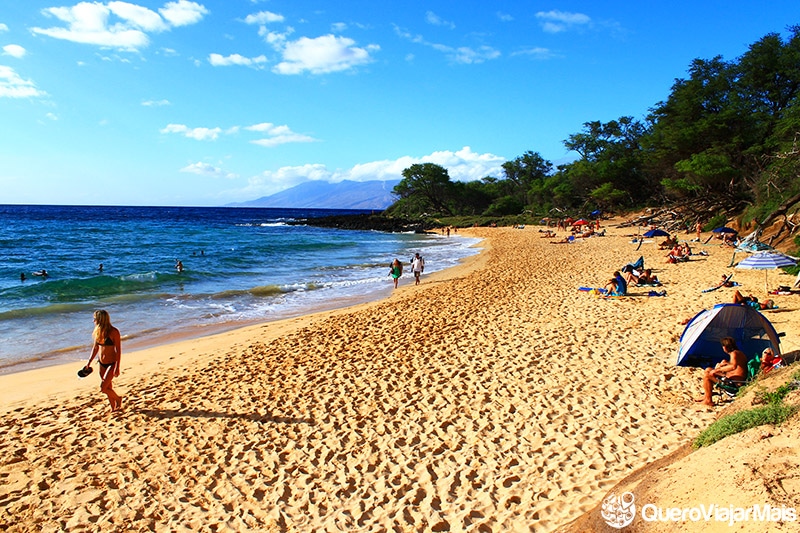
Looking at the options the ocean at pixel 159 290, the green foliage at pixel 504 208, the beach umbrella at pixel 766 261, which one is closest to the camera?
the beach umbrella at pixel 766 261

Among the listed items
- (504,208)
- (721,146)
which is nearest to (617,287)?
(721,146)

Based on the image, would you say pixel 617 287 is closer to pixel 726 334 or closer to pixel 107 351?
pixel 726 334

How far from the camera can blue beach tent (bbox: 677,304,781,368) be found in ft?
24.0

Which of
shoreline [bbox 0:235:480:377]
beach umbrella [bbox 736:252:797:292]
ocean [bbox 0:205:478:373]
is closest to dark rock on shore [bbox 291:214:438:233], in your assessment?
ocean [bbox 0:205:478:373]

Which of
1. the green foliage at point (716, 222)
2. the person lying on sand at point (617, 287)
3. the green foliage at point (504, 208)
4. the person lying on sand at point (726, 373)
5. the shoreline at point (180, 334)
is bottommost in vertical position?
the shoreline at point (180, 334)

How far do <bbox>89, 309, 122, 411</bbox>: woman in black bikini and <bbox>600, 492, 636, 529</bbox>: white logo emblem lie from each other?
692 cm

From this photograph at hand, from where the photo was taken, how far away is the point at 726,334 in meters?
7.50

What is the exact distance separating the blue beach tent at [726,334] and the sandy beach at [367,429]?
1.46ft

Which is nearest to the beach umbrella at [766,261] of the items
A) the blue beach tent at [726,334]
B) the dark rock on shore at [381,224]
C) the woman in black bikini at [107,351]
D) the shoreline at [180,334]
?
the blue beach tent at [726,334]

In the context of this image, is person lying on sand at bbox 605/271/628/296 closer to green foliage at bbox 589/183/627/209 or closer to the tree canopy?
the tree canopy

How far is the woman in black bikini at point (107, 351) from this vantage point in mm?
6965

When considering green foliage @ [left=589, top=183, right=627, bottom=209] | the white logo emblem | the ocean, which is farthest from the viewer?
green foliage @ [left=589, top=183, right=627, bottom=209]

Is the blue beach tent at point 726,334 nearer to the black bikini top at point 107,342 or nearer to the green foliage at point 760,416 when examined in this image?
the green foliage at point 760,416

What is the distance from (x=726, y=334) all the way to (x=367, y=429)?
6.10m
